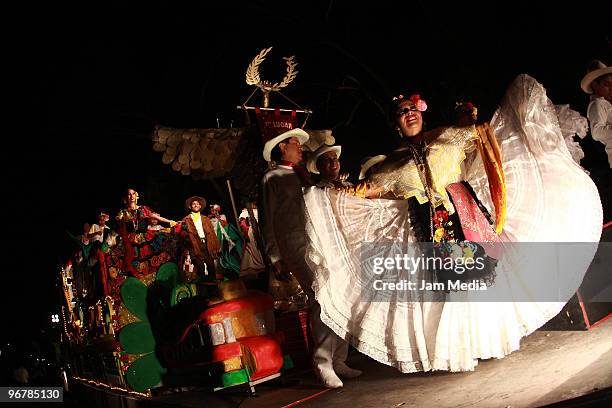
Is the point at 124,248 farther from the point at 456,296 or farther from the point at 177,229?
the point at 456,296

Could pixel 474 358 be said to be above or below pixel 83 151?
below

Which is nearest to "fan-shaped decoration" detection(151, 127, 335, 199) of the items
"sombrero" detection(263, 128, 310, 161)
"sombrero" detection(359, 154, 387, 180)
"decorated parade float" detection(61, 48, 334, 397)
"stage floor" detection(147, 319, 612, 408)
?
"decorated parade float" detection(61, 48, 334, 397)

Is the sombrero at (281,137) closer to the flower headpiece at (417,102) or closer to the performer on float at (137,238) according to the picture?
the flower headpiece at (417,102)

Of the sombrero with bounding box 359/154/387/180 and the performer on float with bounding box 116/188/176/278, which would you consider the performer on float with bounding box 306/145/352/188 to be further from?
the performer on float with bounding box 116/188/176/278

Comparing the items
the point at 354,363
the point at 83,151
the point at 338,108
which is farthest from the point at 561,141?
the point at 83,151

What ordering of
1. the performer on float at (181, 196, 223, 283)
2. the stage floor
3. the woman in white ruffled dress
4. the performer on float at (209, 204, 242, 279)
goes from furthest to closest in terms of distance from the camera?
the performer on float at (209, 204, 242, 279) < the performer on float at (181, 196, 223, 283) < the woman in white ruffled dress < the stage floor

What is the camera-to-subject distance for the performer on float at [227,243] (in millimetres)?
8070

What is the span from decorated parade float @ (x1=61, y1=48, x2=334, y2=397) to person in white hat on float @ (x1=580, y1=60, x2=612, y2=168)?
9.94 ft

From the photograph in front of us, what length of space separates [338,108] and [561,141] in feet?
39.3

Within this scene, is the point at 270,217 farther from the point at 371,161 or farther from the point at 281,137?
the point at 371,161

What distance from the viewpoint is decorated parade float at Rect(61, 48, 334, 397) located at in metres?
4.89

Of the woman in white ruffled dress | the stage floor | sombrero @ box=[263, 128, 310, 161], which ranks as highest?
sombrero @ box=[263, 128, 310, 161]

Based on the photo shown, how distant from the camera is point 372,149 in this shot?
13.8 m

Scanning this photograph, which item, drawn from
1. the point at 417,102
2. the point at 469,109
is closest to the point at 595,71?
the point at 469,109
